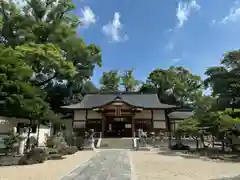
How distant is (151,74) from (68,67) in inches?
942

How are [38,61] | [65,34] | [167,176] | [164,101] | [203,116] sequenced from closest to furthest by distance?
1. [167,176]
2. [203,116]
3. [38,61]
4. [65,34]
5. [164,101]

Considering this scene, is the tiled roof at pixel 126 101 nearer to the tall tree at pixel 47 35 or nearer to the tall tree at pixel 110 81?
the tall tree at pixel 47 35

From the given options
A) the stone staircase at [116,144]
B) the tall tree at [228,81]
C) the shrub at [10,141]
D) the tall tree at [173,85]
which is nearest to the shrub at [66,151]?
the shrub at [10,141]

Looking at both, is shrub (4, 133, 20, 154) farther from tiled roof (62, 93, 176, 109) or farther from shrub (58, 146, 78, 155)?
tiled roof (62, 93, 176, 109)

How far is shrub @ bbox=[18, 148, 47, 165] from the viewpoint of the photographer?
962 cm

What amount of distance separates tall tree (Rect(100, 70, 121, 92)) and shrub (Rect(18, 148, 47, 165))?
35.7 m

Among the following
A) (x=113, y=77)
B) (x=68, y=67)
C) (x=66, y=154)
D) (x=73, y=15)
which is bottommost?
(x=66, y=154)

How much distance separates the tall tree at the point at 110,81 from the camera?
46125mm

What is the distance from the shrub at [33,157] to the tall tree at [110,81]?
35.7 m

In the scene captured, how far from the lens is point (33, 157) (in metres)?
9.96

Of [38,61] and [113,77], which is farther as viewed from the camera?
[113,77]

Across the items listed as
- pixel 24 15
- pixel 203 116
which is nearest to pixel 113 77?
pixel 24 15

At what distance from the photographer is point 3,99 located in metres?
14.1

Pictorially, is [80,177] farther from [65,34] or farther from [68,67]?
[65,34]
